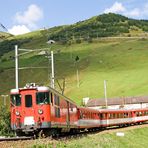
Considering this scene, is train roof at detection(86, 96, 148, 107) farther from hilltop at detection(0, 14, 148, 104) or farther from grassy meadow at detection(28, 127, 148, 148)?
grassy meadow at detection(28, 127, 148, 148)

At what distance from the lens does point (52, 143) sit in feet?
85.5

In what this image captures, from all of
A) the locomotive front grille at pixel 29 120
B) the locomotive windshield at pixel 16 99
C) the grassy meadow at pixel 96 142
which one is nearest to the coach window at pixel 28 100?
the locomotive windshield at pixel 16 99

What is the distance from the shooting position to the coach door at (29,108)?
3003 cm

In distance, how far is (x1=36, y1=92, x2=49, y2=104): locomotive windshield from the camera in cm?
3023

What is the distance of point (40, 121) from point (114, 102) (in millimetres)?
104416

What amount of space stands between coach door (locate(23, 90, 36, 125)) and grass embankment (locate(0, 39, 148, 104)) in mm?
99431

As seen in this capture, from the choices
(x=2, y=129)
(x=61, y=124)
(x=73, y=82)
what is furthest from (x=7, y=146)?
(x=73, y=82)

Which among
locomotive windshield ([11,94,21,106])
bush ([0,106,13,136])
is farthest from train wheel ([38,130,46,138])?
bush ([0,106,13,136])

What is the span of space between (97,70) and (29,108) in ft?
410

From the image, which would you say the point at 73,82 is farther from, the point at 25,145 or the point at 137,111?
the point at 25,145

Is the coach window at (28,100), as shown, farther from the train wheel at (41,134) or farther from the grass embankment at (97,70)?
the grass embankment at (97,70)

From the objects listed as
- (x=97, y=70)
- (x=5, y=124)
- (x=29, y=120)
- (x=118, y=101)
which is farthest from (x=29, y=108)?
(x=97, y=70)

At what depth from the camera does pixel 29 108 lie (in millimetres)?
30422

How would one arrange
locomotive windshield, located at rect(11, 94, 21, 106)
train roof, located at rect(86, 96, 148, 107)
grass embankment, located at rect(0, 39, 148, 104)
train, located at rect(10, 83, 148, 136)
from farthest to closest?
grass embankment, located at rect(0, 39, 148, 104), train roof, located at rect(86, 96, 148, 107), locomotive windshield, located at rect(11, 94, 21, 106), train, located at rect(10, 83, 148, 136)
